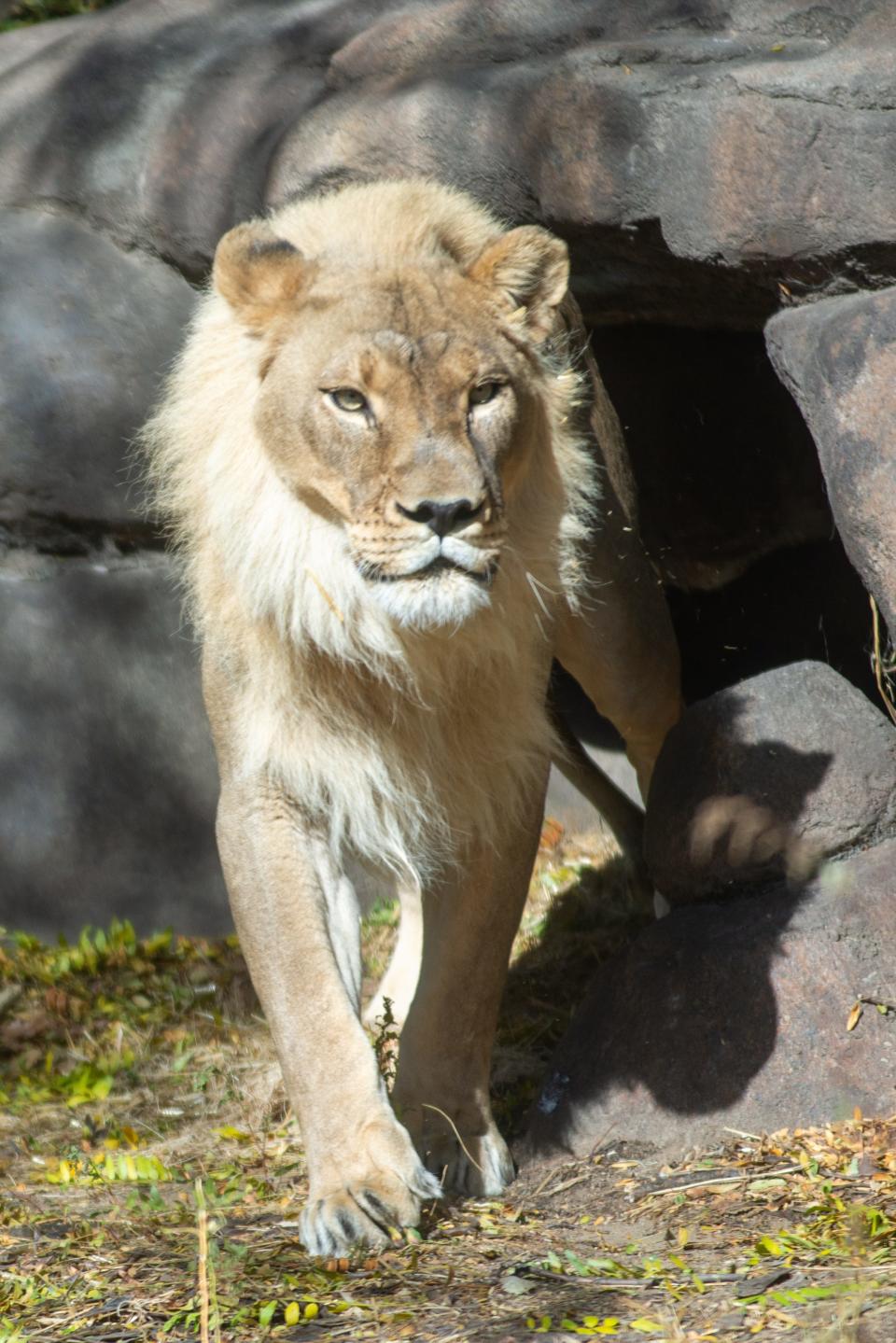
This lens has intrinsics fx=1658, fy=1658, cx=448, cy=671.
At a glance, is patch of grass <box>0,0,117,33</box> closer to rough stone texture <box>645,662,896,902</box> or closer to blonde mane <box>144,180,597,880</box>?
blonde mane <box>144,180,597,880</box>

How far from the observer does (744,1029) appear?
4086mm

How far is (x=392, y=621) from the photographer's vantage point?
3.51m

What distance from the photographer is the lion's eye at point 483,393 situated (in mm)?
3416

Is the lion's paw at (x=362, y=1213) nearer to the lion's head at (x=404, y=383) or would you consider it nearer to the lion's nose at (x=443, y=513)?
the lion's head at (x=404, y=383)

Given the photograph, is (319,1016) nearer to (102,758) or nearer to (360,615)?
(360,615)

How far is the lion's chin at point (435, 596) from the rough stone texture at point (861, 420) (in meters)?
1.07

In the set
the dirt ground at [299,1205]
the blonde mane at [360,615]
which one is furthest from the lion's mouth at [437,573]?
the dirt ground at [299,1205]

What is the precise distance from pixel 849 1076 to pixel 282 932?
140cm

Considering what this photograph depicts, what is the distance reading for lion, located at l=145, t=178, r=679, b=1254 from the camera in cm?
334

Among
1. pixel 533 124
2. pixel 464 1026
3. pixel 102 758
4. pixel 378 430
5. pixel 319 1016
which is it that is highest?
pixel 533 124

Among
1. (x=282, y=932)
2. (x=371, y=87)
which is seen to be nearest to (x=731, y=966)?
(x=282, y=932)

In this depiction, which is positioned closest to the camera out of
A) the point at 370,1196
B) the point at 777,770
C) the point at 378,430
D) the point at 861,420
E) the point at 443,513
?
the point at 443,513

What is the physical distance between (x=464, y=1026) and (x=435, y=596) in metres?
1.25

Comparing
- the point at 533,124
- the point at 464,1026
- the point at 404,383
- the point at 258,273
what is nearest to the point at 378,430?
the point at 404,383
